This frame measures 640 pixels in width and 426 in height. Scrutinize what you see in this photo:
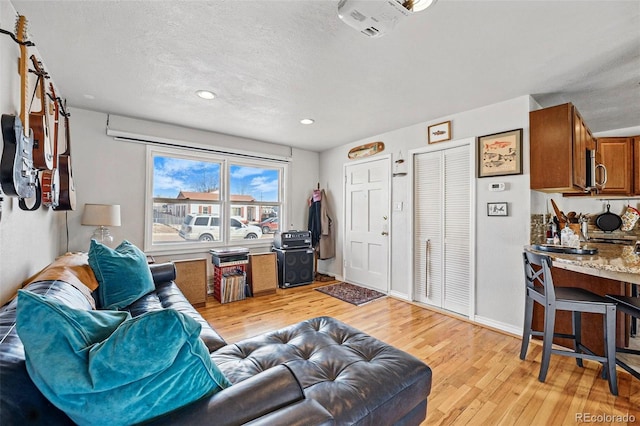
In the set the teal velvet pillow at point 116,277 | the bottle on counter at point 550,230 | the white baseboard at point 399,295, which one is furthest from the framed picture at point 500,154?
the teal velvet pillow at point 116,277

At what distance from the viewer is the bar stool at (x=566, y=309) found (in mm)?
1691

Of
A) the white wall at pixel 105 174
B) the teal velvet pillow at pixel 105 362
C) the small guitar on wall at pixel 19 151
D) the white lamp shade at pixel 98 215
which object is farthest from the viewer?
the white wall at pixel 105 174

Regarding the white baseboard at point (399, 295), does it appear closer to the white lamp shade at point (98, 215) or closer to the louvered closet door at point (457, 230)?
the louvered closet door at point (457, 230)

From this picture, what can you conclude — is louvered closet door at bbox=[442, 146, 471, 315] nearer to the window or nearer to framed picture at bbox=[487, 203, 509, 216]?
framed picture at bbox=[487, 203, 509, 216]

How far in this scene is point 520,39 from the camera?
178cm

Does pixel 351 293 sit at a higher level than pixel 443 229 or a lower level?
lower

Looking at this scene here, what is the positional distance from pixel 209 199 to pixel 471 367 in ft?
11.7

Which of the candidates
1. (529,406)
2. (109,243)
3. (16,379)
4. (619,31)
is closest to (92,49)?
(109,243)

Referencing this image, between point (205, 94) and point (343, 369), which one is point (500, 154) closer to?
point (343, 369)

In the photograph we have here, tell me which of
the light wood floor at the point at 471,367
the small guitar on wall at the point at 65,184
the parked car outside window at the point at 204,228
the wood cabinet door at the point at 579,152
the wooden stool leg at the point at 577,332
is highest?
the wood cabinet door at the point at 579,152

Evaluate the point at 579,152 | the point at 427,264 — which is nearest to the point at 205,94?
the point at 427,264

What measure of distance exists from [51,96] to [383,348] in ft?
9.83

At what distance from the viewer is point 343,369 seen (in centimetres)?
125

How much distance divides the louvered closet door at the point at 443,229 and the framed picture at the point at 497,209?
23 cm
